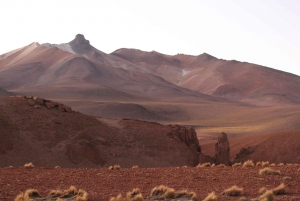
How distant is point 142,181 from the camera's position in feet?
54.7

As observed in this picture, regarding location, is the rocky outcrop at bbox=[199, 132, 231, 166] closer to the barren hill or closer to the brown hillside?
the barren hill

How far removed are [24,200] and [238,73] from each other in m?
191

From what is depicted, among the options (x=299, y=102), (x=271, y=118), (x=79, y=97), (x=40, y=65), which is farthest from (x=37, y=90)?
(x=299, y=102)

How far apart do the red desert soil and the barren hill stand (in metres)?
14.5

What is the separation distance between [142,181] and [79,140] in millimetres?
20493

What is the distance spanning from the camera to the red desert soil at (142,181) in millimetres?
14344

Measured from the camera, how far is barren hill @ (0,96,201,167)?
34062 millimetres

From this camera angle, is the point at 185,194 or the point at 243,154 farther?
the point at 243,154

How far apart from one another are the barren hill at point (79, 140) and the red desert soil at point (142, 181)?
14.5m

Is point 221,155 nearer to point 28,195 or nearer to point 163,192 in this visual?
point 163,192

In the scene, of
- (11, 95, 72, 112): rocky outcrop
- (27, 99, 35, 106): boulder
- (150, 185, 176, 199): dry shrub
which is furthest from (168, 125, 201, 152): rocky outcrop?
(150, 185, 176, 199): dry shrub

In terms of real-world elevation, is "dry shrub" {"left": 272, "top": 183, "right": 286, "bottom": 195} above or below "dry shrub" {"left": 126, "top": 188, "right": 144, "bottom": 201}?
above

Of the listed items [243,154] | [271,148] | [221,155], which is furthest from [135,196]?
[243,154]

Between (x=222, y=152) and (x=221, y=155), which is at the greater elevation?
(x=222, y=152)
